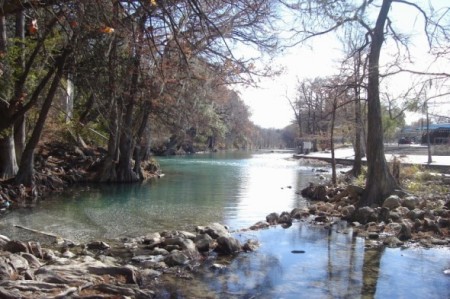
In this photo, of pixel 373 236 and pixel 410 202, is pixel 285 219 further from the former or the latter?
pixel 410 202

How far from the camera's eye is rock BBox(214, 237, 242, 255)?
369 inches

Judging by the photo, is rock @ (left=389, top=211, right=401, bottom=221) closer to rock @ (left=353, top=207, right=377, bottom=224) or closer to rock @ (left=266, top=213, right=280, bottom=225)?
rock @ (left=353, top=207, right=377, bottom=224)

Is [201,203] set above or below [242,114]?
below

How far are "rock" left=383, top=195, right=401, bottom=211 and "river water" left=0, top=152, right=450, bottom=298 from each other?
187 cm

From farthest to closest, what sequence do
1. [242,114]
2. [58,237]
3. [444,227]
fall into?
[242,114] → [444,227] → [58,237]

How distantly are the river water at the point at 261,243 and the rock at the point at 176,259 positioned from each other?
1.61ft

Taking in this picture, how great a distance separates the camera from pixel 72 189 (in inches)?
868

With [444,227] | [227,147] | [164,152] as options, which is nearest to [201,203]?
[444,227]

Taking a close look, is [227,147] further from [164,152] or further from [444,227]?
[444,227]

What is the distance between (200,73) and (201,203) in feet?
18.2

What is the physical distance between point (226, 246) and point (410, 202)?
6.77 metres

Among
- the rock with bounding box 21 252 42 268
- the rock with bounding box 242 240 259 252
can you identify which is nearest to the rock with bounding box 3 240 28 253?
the rock with bounding box 21 252 42 268

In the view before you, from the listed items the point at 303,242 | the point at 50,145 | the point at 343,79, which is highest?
the point at 343,79

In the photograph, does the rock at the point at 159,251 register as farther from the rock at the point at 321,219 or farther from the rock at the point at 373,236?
the rock at the point at 321,219
